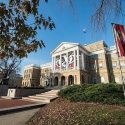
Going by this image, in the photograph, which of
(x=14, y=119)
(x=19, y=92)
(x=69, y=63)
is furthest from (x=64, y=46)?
(x=14, y=119)

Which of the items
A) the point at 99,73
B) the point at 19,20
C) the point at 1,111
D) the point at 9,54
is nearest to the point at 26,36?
the point at 19,20

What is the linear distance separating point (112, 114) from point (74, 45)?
31779 mm

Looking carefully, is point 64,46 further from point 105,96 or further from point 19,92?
point 105,96

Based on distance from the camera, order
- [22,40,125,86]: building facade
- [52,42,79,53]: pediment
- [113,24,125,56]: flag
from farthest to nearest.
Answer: [52,42,79,53]: pediment
[22,40,125,86]: building facade
[113,24,125,56]: flag

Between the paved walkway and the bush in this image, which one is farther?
the bush

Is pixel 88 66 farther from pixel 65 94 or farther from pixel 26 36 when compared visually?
pixel 26 36

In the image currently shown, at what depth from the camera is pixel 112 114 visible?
265 inches

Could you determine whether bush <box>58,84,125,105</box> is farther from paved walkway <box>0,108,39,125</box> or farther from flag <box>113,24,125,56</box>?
paved walkway <box>0,108,39,125</box>

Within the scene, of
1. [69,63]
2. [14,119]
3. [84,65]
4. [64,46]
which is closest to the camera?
[14,119]

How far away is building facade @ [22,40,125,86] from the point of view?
36156mm

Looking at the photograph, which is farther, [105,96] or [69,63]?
[69,63]

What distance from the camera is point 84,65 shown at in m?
38.3

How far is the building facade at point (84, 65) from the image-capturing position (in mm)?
36156

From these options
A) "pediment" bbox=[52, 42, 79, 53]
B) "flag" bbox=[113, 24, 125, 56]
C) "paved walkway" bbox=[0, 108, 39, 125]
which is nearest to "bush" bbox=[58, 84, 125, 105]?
"flag" bbox=[113, 24, 125, 56]
